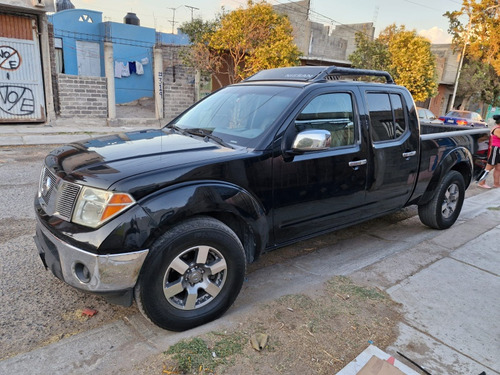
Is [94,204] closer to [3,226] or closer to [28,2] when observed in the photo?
[3,226]

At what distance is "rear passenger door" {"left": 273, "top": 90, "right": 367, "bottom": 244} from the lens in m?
3.19

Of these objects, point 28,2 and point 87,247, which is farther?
point 28,2

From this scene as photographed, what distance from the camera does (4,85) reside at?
40.8 feet

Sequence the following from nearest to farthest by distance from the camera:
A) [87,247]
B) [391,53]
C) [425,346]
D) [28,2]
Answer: [87,247], [425,346], [28,2], [391,53]

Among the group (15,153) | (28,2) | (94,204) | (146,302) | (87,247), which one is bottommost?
(15,153)

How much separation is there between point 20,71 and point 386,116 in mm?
12822

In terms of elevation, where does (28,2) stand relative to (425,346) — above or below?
above

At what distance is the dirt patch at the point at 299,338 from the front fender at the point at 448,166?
1.99 meters

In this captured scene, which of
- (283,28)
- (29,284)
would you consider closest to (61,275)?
(29,284)

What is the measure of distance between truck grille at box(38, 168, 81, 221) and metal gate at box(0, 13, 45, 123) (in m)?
12.0

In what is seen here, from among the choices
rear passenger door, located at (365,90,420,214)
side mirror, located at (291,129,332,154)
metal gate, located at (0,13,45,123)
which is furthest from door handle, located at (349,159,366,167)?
metal gate, located at (0,13,45,123)

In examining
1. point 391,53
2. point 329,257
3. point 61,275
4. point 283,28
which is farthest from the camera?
point 391,53

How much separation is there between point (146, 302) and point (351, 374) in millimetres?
1393

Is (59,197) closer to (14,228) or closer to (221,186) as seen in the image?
(221,186)
